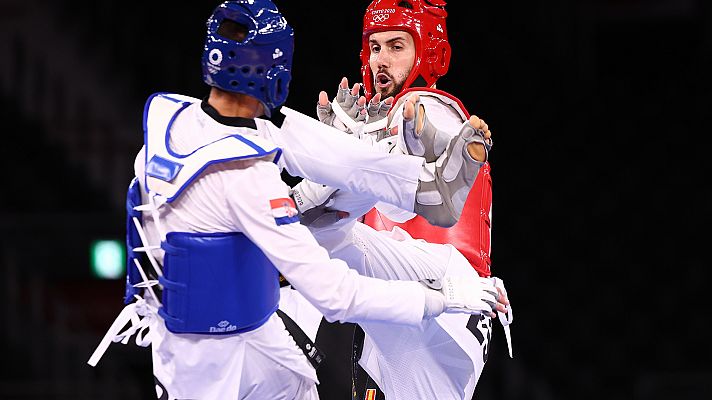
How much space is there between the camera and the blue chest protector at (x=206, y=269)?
10.9 feet

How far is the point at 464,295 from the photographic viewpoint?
142 inches

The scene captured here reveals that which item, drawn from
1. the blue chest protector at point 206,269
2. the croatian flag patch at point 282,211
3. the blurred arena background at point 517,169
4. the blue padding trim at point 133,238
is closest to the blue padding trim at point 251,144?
the blue chest protector at point 206,269

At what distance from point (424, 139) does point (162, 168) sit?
1077 mm

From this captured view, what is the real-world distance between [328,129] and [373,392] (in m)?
1.57

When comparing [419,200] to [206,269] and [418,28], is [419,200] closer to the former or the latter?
[206,269]

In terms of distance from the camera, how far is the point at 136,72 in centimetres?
1027

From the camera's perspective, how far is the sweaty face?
497cm

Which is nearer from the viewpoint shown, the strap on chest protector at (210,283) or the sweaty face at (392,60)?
the strap on chest protector at (210,283)

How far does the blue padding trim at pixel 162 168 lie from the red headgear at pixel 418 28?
1.79 meters

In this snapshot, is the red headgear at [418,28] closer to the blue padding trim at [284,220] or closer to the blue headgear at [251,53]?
the blue headgear at [251,53]

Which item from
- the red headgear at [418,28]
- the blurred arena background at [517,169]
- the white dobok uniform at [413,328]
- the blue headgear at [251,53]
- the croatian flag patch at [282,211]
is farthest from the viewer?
the blurred arena background at [517,169]

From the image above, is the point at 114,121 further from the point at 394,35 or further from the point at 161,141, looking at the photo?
the point at 161,141

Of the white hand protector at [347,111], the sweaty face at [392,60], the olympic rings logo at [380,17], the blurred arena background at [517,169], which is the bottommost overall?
the blurred arena background at [517,169]

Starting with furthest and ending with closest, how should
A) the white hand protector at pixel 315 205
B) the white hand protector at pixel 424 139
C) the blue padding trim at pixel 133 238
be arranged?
the white hand protector at pixel 315 205
the white hand protector at pixel 424 139
the blue padding trim at pixel 133 238
